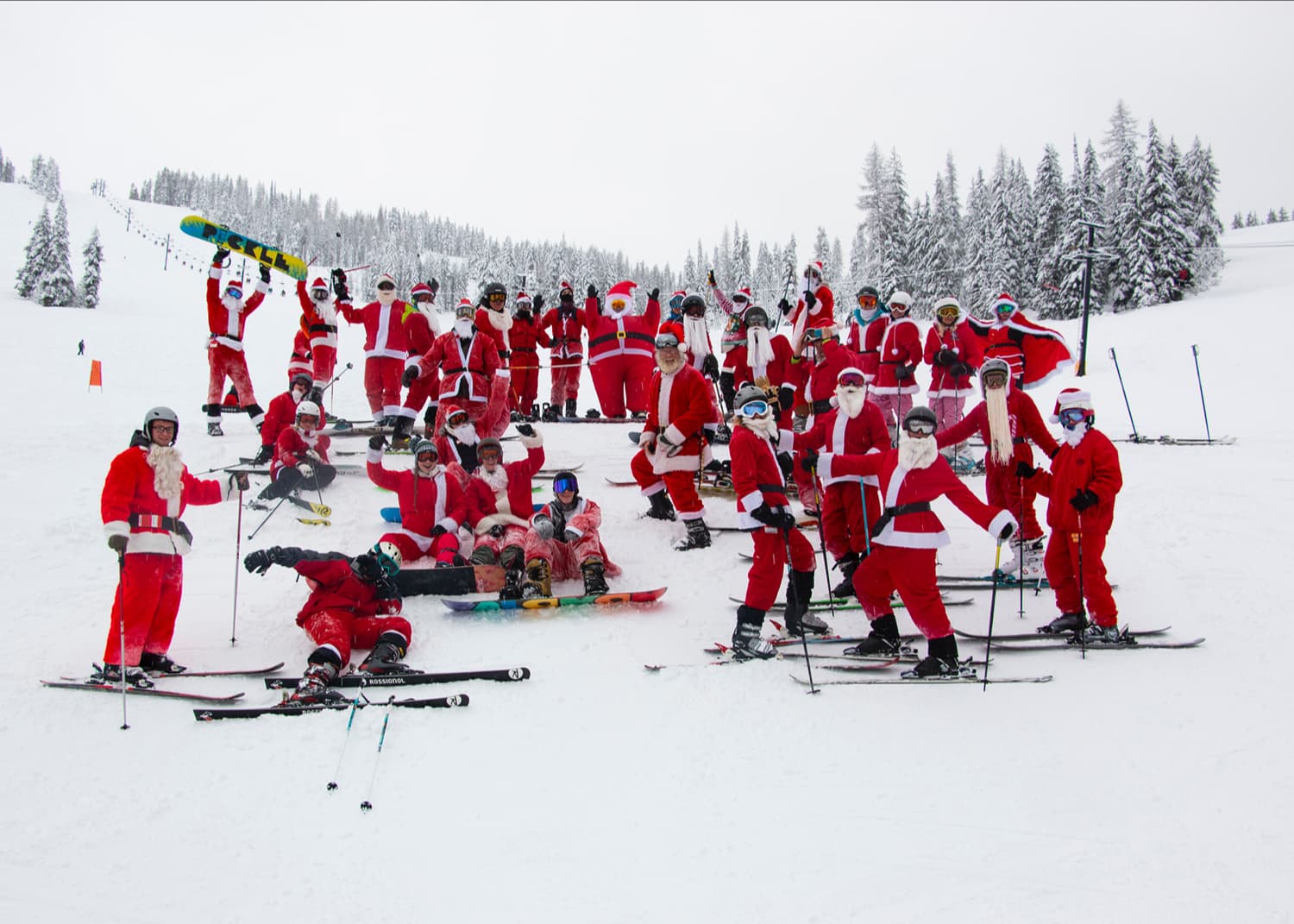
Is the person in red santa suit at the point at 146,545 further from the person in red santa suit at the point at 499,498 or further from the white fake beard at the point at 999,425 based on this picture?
the white fake beard at the point at 999,425

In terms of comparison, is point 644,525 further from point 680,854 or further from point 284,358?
point 284,358

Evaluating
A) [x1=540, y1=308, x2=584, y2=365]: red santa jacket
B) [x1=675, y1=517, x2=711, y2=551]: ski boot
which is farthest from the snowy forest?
[x1=675, y1=517, x2=711, y2=551]: ski boot

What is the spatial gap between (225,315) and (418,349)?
262cm

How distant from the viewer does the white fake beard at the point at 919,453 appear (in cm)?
523

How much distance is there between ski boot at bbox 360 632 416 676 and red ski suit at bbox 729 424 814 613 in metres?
2.38

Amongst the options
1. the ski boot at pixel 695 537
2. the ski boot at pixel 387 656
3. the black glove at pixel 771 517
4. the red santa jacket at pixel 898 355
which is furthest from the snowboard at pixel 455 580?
the red santa jacket at pixel 898 355

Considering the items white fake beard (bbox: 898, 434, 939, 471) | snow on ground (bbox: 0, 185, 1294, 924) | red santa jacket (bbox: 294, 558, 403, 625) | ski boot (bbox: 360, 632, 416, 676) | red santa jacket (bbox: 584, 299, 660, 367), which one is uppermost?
red santa jacket (bbox: 584, 299, 660, 367)

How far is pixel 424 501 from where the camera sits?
704 centimetres

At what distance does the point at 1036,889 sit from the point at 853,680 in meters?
1.87

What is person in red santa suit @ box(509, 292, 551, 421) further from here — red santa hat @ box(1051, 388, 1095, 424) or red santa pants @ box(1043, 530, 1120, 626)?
red santa pants @ box(1043, 530, 1120, 626)

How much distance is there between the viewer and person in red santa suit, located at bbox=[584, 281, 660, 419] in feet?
36.8

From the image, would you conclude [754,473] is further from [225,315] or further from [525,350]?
[225,315]

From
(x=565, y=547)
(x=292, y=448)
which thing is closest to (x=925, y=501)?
(x=565, y=547)

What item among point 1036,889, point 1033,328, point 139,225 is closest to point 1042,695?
point 1036,889
